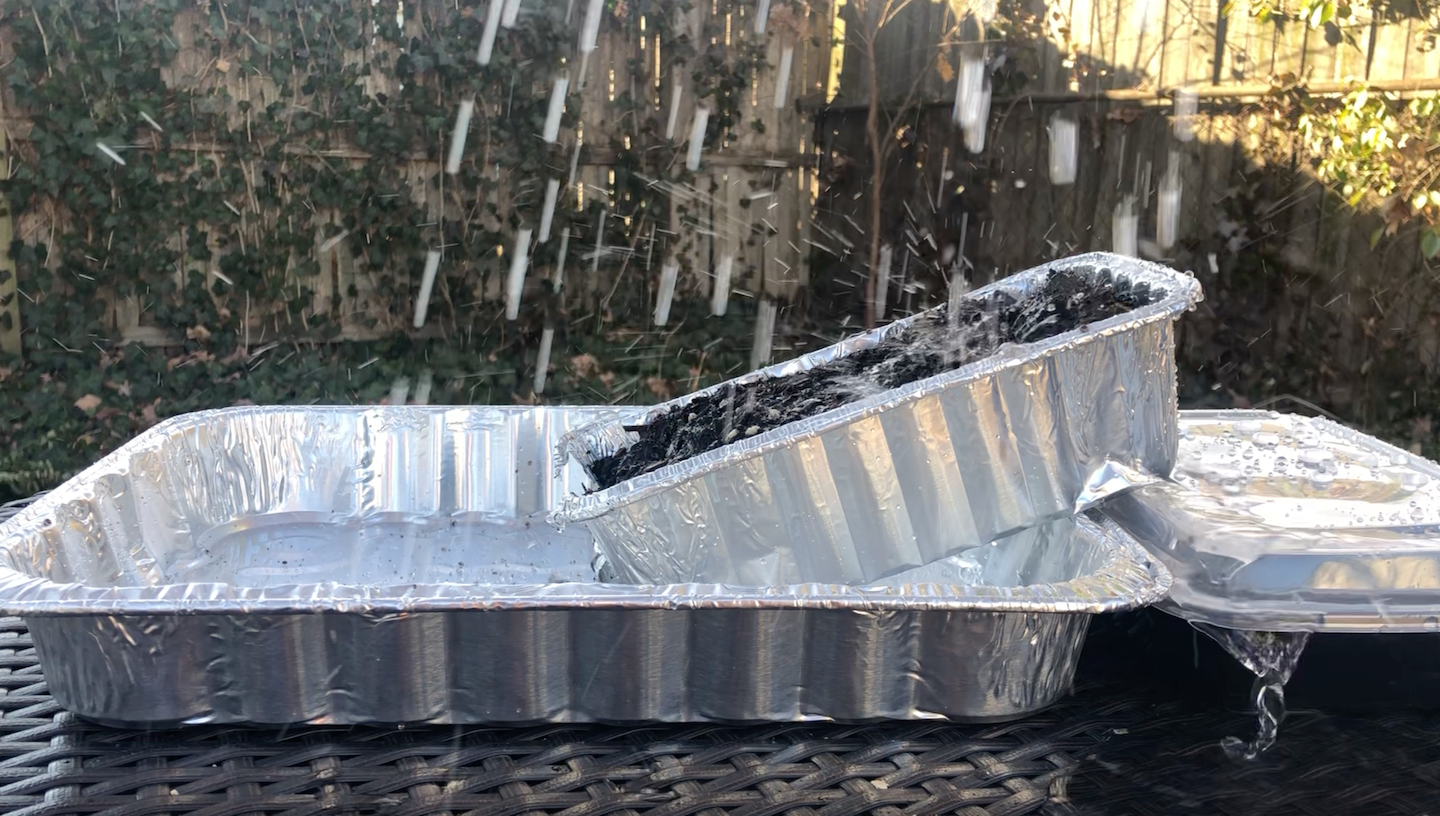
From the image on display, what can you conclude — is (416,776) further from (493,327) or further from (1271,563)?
(493,327)

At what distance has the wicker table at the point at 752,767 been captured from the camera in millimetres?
1110

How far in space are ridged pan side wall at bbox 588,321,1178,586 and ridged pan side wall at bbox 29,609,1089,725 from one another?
0.27 metres

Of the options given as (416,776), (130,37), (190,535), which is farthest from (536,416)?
(130,37)

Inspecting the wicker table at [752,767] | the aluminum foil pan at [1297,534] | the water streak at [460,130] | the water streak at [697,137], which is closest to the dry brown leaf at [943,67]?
the water streak at [697,137]

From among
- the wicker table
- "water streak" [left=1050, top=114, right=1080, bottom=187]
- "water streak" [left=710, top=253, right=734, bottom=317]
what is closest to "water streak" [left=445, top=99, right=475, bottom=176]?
"water streak" [left=710, top=253, right=734, bottom=317]

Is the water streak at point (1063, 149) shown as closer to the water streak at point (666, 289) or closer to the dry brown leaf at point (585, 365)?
the water streak at point (666, 289)

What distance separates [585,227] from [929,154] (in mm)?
1472

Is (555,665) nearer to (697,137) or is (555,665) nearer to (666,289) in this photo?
(666,289)

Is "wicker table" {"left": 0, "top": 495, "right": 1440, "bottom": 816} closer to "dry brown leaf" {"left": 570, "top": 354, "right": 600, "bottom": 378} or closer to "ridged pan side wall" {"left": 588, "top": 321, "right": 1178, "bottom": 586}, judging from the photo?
"ridged pan side wall" {"left": 588, "top": 321, "right": 1178, "bottom": 586}

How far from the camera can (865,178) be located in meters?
4.73

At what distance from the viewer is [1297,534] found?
1397 millimetres

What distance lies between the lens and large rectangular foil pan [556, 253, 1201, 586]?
1.51m

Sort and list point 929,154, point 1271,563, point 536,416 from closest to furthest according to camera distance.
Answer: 1. point 1271,563
2. point 536,416
3. point 929,154

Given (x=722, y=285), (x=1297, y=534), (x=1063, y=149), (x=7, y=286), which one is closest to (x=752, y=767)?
(x=1297, y=534)
